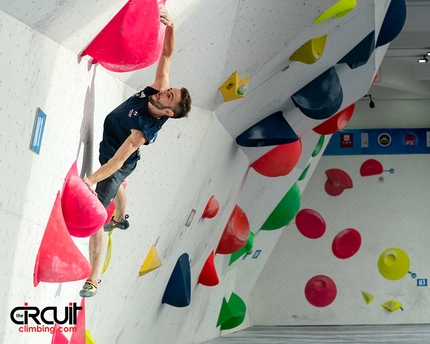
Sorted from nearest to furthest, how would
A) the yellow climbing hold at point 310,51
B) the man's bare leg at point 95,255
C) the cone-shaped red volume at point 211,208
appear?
the man's bare leg at point 95,255 → the yellow climbing hold at point 310,51 → the cone-shaped red volume at point 211,208

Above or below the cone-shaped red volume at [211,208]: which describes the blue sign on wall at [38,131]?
below

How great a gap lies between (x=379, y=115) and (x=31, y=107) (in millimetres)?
9640

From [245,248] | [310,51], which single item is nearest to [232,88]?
[310,51]

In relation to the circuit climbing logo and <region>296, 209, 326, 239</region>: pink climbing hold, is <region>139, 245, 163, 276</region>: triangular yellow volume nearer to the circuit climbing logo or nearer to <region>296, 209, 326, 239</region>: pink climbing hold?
the circuit climbing logo

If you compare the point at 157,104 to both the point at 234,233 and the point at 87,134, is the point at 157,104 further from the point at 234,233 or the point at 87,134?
the point at 234,233

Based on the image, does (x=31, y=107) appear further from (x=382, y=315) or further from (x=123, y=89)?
(x=382, y=315)

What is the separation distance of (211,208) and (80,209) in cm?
255

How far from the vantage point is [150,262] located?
12.5ft

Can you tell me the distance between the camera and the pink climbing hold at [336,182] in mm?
10713

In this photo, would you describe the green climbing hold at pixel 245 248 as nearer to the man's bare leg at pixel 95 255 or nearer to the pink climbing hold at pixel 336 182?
the pink climbing hold at pixel 336 182

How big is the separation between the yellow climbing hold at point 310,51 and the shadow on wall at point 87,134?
1964mm

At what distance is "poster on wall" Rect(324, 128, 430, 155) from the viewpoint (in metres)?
10.8

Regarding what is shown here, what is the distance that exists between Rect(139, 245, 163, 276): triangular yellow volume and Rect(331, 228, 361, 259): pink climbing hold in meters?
7.18

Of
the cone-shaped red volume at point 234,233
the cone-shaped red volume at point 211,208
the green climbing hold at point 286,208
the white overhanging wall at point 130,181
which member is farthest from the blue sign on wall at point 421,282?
the cone-shaped red volume at point 211,208
